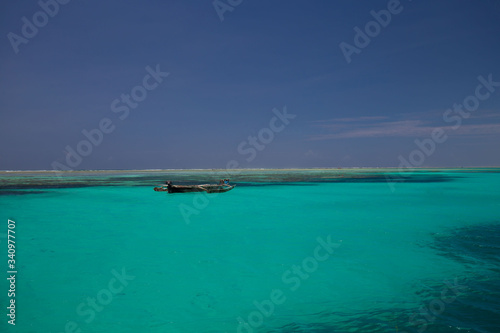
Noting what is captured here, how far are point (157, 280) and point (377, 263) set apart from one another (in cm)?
688

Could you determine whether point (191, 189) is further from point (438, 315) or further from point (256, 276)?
point (438, 315)

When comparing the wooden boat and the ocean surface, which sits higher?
the wooden boat

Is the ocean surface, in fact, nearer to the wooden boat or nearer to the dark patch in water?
the dark patch in water

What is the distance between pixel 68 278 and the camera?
8.59 meters

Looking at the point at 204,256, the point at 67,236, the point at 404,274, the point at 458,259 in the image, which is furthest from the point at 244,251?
the point at 67,236

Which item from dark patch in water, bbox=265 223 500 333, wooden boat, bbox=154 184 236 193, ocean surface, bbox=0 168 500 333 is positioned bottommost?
dark patch in water, bbox=265 223 500 333

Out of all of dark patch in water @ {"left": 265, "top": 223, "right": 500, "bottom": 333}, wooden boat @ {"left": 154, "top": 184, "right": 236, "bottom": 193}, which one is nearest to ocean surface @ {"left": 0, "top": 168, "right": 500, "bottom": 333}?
dark patch in water @ {"left": 265, "top": 223, "right": 500, "bottom": 333}

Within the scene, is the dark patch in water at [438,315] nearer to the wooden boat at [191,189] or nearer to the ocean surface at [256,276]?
the ocean surface at [256,276]

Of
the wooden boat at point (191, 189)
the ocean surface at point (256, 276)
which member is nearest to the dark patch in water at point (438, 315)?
the ocean surface at point (256, 276)

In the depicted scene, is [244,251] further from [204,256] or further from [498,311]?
[498,311]

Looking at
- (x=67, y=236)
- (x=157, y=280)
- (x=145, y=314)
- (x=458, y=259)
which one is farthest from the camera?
(x=67, y=236)

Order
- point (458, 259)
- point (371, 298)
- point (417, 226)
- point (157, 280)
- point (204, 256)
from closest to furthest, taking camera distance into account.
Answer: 1. point (371, 298)
2. point (157, 280)
3. point (458, 259)
4. point (204, 256)
5. point (417, 226)

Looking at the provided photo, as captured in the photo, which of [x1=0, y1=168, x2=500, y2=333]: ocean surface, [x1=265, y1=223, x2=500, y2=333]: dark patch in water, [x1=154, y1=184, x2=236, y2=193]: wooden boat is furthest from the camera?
[x1=154, y1=184, x2=236, y2=193]: wooden boat

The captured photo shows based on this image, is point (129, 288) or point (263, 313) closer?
point (263, 313)
